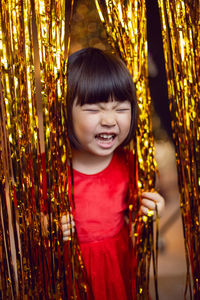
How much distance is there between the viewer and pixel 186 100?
775 millimetres

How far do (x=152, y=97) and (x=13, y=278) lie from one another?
0.49m

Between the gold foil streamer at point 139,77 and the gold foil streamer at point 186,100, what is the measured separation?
53mm

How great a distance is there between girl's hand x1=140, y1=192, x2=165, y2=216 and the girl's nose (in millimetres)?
177

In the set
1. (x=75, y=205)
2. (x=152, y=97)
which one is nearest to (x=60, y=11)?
(x=152, y=97)

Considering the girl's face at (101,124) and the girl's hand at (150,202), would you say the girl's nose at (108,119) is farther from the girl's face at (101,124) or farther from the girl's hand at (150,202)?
the girl's hand at (150,202)

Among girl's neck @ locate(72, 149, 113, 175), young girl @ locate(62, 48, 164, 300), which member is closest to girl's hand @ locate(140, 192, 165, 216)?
young girl @ locate(62, 48, 164, 300)

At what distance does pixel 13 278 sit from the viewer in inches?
30.6

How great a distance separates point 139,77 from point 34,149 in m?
0.26

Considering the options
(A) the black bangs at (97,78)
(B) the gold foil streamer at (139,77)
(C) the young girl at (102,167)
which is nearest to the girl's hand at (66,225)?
(C) the young girl at (102,167)

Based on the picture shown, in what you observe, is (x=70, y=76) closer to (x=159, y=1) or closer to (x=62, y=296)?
(x=159, y=1)

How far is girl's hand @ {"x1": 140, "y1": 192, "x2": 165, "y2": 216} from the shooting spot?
0.77 meters

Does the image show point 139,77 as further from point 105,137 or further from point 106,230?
point 106,230

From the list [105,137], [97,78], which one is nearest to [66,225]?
[105,137]

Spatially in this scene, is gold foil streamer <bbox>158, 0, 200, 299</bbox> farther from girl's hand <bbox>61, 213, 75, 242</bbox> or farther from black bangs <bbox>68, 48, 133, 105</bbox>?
girl's hand <bbox>61, 213, 75, 242</bbox>
